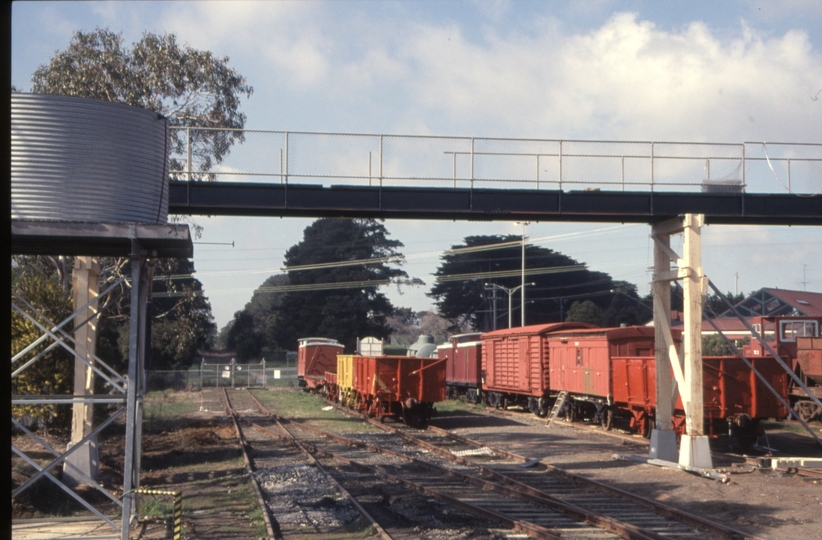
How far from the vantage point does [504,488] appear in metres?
12.2

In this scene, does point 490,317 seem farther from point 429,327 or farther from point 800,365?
point 429,327

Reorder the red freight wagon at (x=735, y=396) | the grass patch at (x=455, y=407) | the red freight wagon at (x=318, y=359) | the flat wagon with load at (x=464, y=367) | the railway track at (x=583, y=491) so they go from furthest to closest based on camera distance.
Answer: the red freight wagon at (x=318, y=359), the flat wagon with load at (x=464, y=367), the grass patch at (x=455, y=407), the red freight wagon at (x=735, y=396), the railway track at (x=583, y=491)

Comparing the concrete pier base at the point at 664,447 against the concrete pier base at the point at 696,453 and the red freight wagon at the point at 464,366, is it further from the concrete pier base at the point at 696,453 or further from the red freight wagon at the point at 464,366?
the red freight wagon at the point at 464,366

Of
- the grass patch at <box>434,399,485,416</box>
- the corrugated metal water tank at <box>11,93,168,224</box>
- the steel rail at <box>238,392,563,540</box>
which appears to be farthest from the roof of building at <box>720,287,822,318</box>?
the corrugated metal water tank at <box>11,93,168,224</box>

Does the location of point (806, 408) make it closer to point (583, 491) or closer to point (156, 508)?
point (583, 491)

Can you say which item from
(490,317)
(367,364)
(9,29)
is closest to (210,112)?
(367,364)

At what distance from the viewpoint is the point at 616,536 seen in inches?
359

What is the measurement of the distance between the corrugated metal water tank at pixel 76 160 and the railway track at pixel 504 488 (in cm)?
528

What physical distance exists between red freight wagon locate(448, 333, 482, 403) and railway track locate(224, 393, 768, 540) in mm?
13304

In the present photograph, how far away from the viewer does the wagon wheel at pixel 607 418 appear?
71.2 ft

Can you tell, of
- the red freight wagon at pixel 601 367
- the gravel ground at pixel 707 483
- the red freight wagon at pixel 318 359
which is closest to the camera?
the gravel ground at pixel 707 483

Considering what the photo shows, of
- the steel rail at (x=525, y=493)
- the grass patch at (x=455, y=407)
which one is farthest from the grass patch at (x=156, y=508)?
the grass patch at (x=455, y=407)

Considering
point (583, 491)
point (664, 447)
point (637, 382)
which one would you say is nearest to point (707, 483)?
point (664, 447)

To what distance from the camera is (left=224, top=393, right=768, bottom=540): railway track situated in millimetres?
9461
